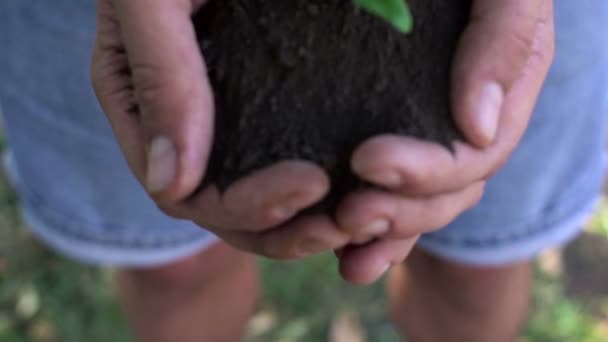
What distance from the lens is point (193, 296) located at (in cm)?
164

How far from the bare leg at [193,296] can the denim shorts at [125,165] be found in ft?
0.34

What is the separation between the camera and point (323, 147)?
746mm

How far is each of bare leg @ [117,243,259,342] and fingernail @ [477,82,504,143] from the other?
2.90 feet

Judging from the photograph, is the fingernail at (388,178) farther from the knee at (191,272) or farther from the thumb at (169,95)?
the knee at (191,272)

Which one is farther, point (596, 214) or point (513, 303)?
point (596, 214)

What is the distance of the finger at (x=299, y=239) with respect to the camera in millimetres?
725

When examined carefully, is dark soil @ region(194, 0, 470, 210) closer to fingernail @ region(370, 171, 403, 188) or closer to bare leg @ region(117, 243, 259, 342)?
fingernail @ region(370, 171, 403, 188)

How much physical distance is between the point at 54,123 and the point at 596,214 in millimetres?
1547

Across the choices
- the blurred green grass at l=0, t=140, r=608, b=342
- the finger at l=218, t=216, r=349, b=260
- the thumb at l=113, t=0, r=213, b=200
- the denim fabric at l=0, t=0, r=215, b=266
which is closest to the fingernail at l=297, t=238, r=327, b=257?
the finger at l=218, t=216, r=349, b=260

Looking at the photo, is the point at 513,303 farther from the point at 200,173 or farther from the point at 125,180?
the point at 200,173

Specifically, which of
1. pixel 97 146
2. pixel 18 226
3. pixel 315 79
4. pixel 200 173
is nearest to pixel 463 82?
pixel 315 79

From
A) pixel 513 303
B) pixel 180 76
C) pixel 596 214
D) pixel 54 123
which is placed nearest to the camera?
pixel 180 76

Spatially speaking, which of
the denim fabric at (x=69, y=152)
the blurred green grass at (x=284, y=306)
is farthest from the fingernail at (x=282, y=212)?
the blurred green grass at (x=284, y=306)

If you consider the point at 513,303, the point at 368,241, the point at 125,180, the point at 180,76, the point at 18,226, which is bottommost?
the point at 18,226
